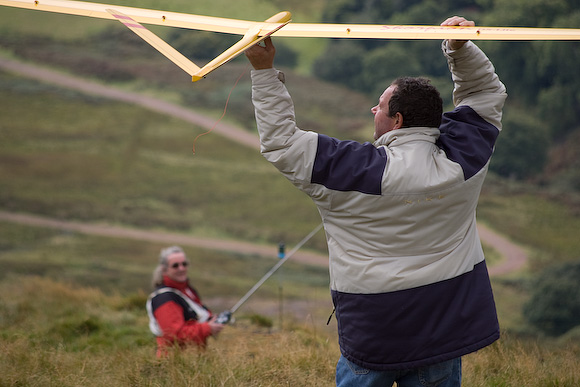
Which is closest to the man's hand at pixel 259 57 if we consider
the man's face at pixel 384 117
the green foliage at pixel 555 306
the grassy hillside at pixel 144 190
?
the man's face at pixel 384 117

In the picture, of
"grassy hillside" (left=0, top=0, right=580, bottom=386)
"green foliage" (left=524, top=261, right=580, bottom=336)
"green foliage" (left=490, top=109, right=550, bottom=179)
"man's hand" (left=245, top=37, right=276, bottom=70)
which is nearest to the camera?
"man's hand" (left=245, top=37, right=276, bottom=70)

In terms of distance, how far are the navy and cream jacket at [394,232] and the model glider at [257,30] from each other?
0.22 m

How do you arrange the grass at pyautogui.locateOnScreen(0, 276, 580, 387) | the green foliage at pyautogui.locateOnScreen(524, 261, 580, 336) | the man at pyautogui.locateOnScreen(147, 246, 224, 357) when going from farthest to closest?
1. the green foliage at pyautogui.locateOnScreen(524, 261, 580, 336)
2. the man at pyautogui.locateOnScreen(147, 246, 224, 357)
3. the grass at pyautogui.locateOnScreen(0, 276, 580, 387)

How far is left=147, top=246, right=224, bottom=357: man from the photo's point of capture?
4215mm

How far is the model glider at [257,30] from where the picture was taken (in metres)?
2.27

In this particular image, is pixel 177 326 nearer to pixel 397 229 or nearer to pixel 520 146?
pixel 397 229

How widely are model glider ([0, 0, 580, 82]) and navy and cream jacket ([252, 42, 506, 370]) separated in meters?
0.22

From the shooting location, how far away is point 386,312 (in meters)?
2.05

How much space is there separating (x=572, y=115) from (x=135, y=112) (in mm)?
16920

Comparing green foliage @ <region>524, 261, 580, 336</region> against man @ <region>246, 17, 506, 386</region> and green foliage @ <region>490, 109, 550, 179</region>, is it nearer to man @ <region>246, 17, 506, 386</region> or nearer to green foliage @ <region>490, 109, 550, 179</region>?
green foliage @ <region>490, 109, 550, 179</region>

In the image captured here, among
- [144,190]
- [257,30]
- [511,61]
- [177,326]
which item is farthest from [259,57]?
[144,190]

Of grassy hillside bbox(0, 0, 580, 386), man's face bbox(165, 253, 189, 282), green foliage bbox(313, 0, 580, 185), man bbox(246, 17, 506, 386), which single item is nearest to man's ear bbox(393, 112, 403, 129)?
man bbox(246, 17, 506, 386)

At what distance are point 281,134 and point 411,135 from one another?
0.43 metres

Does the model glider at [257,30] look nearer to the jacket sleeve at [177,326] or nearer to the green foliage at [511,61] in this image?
the jacket sleeve at [177,326]
